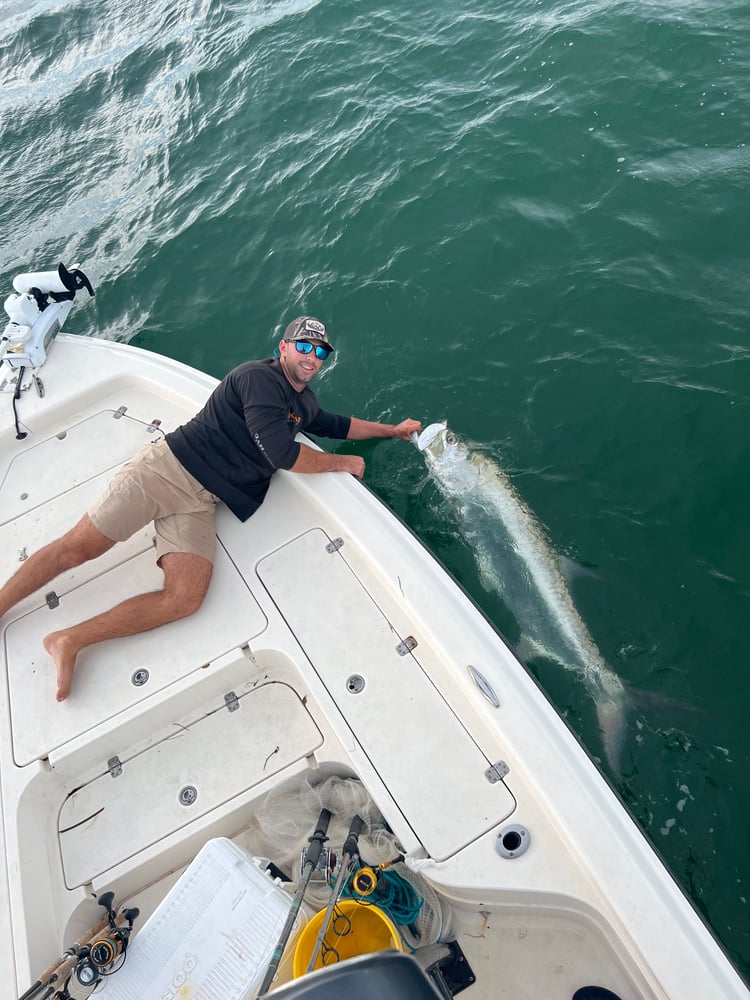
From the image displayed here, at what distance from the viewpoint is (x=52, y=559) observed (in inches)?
177

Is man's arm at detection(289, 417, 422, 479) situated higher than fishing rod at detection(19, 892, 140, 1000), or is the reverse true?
man's arm at detection(289, 417, 422, 479)

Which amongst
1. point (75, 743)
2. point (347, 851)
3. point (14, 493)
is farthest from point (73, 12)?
point (347, 851)

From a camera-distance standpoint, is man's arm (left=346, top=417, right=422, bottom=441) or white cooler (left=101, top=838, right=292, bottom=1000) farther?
man's arm (left=346, top=417, right=422, bottom=441)

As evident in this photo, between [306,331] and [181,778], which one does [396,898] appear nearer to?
[181,778]

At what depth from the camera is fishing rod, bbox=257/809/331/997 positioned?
2.66 meters

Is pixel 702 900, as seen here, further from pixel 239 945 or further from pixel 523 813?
pixel 239 945

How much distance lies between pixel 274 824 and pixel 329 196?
758 cm

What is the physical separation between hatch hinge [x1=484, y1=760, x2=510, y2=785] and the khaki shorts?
2.35 m

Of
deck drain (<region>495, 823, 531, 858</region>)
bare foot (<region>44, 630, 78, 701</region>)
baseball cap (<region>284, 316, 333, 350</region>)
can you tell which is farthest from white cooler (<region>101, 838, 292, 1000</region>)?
baseball cap (<region>284, 316, 333, 350</region>)

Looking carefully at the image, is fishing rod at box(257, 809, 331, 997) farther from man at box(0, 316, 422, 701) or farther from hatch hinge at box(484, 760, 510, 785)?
man at box(0, 316, 422, 701)

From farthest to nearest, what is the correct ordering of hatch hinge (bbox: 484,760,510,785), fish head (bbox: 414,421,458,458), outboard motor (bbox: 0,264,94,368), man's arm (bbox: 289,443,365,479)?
outboard motor (bbox: 0,264,94,368)
fish head (bbox: 414,421,458,458)
man's arm (bbox: 289,443,365,479)
hatch hinge (bbox: 484,760,510,785)

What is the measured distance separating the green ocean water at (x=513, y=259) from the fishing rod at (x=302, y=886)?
182cm

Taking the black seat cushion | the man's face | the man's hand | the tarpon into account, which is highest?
the man's face

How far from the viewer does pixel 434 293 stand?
6891 millimetres
